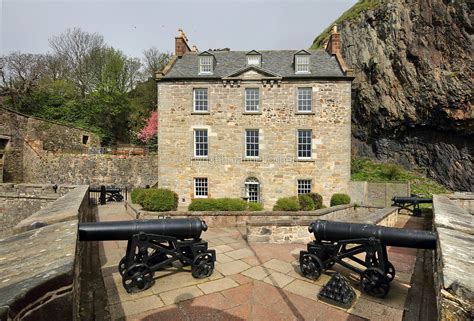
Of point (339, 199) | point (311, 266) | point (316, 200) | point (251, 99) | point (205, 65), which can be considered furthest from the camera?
point (205, 65)

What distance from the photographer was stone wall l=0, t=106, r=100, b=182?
23.5 metres

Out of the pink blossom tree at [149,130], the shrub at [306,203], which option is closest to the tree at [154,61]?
the pink blossom tree at [149,130]

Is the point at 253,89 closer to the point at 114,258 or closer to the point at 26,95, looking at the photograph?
the point at 114,258

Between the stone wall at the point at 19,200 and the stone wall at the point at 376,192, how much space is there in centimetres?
1880

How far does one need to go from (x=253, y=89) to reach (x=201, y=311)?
1606 cm

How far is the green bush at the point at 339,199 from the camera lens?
16.4 metres

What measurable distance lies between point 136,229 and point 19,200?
51.2 feet

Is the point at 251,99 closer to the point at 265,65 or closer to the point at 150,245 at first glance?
the point at 265,65

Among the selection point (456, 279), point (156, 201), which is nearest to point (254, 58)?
point (156, 201)

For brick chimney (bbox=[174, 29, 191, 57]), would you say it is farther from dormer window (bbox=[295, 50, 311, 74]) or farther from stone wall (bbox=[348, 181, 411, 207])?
stone wall (bbox=[348, 181, 411, 207])

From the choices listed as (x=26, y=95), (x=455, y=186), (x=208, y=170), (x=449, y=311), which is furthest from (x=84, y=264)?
(x=26, y=95)

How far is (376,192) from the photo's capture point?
1875 centimetres

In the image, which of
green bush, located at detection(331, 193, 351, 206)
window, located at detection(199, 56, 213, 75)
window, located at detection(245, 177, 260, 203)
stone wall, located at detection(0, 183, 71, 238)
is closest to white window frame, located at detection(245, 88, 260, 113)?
window, located at detection(199, 56, 213, 75)

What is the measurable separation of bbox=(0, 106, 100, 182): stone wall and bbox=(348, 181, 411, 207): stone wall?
28129 millimetres
